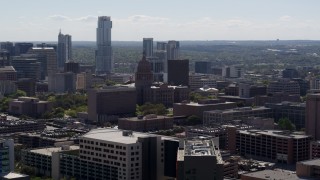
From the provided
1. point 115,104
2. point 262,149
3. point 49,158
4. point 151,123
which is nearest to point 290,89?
point 115,104

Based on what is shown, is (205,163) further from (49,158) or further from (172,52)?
(172,52)

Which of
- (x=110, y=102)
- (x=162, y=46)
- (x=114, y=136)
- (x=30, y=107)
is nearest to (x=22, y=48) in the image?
(x=162, y=46)

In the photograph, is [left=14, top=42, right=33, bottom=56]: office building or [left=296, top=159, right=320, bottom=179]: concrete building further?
[left=14, top=42, right=33, bottom=56]: office building

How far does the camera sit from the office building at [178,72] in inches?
3187

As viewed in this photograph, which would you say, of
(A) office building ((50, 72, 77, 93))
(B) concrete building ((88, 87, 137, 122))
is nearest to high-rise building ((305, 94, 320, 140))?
(B) concrete building ((88, 87, 137, 122))

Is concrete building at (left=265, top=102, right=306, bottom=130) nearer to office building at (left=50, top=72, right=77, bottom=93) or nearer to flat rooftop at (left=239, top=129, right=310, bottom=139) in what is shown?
flat rooftop at (left=239, top=129, right=310, bottom=139)

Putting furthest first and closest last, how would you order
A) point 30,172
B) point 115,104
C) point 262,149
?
point 115,104 → point 262,149 → point 30,172

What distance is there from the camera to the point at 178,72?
267 ft

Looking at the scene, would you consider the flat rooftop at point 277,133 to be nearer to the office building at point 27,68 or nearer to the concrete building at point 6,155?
the concrete building at point 6,155

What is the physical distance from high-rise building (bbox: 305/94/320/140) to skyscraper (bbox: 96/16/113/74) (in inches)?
3211

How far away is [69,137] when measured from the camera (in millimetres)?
44062

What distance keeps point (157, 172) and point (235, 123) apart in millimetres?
18989

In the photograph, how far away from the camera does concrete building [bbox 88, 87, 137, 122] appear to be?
58906mm

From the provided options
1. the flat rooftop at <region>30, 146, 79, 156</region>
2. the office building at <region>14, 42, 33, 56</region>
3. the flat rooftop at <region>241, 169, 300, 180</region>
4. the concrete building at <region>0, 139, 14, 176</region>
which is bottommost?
the flat rooftop at <region>30, 146, 79, 156</region>
